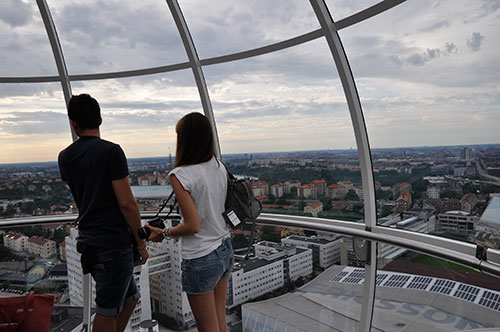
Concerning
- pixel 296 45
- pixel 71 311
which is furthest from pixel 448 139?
pixel 71 311

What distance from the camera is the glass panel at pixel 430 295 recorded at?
7.62 feet

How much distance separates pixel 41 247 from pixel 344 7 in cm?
362

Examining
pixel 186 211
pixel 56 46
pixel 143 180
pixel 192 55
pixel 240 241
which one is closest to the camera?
pixel 186 211

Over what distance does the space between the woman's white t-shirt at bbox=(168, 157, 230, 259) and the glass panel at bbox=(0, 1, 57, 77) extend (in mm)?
3025

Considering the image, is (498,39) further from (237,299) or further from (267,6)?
(237,299)

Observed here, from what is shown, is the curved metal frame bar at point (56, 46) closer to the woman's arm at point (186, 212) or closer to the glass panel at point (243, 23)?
the glass panel at point (243, 23)

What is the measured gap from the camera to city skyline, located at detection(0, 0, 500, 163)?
8.40 ft

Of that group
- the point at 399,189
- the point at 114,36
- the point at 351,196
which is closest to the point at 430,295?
the point at 399,189

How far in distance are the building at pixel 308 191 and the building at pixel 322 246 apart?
1.57ft

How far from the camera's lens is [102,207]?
2.16 m

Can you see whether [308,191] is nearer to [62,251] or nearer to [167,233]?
[167,233]

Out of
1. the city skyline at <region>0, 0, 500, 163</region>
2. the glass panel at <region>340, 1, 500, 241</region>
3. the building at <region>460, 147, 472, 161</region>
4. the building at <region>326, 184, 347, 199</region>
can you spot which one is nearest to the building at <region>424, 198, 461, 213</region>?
the glass panel at <region>340, 1, 500, 241</region>

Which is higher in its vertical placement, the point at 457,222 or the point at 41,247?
the point at 457,222

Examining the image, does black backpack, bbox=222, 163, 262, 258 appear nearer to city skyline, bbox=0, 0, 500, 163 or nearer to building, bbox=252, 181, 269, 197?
city skyline, bbox=0, 0, 500, 163
